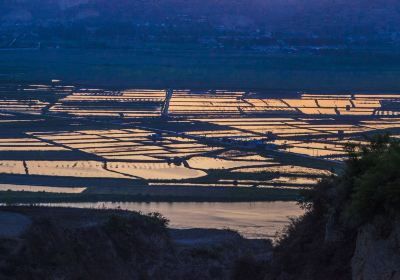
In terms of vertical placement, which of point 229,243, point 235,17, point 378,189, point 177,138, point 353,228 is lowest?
point 229,243

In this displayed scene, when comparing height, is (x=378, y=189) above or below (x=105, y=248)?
above

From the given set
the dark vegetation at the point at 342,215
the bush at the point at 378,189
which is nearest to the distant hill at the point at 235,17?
the dark vegetation at the point at 342,215

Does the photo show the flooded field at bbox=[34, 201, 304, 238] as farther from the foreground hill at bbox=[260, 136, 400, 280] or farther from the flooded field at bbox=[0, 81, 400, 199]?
the foreground hill at bbox=[260, 136, 400, 280]

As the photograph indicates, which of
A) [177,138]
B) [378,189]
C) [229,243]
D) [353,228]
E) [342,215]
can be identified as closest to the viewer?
[378,189]

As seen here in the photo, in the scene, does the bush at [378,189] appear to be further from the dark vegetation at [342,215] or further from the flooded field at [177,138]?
the flooded field at [177,138]

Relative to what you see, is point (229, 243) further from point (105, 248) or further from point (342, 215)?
point (342, 215)

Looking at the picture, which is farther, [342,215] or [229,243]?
[229,243]

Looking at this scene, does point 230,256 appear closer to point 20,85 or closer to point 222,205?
point 222,205

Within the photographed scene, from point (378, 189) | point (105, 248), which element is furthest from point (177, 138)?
point (378, 189)

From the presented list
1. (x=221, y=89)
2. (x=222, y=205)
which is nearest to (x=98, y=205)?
(x=222, y=205)
